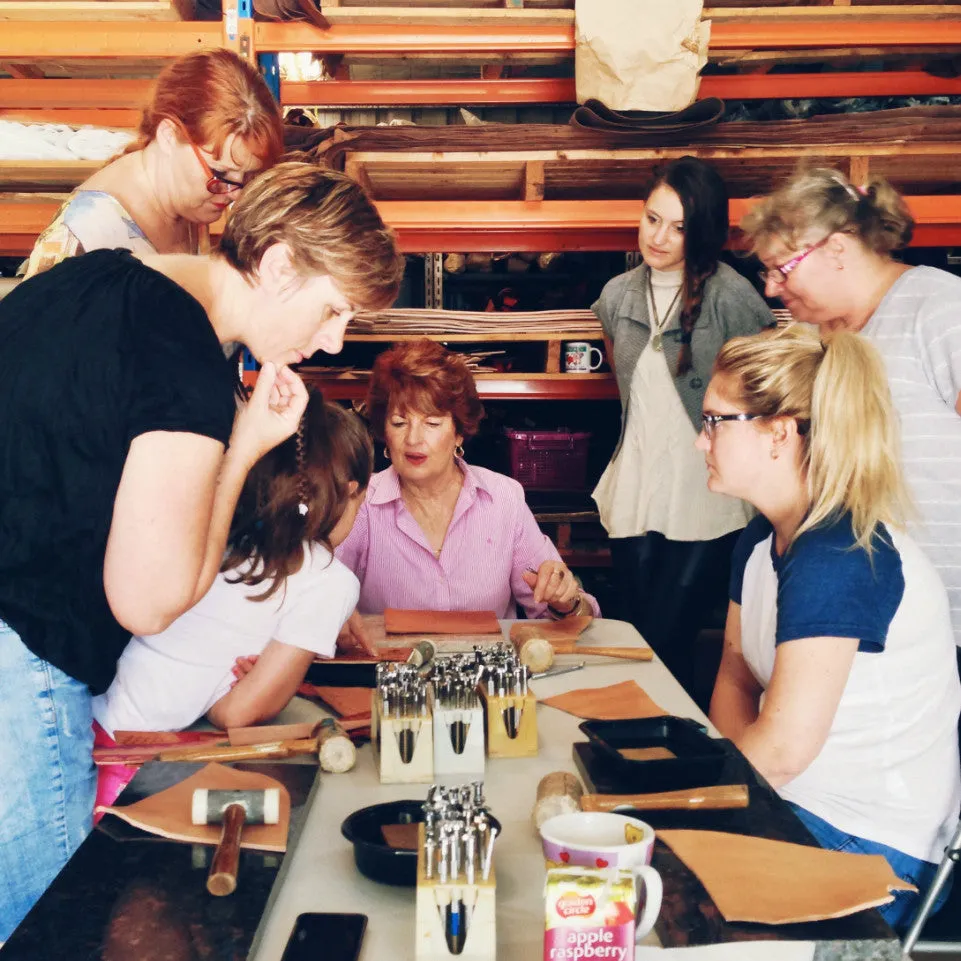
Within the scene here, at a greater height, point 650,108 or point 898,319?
point 650,108

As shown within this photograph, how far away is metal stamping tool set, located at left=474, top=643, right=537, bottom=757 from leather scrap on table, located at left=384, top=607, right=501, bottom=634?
2.45 ft

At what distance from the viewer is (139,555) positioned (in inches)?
53.7

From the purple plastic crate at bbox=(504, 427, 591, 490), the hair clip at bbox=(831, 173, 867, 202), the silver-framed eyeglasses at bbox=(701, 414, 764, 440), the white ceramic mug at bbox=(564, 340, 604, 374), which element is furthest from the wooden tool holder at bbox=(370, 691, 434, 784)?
the purple plastic crate at bbox=(504, 427, 591, 490)

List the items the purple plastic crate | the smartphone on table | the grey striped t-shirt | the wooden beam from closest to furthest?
the smartphone on table → the grey striped t-shirt → the wooden beam → the purple plastic crate

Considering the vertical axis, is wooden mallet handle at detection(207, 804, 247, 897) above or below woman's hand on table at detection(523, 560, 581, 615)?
above

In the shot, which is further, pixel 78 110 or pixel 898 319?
pixel 78 110

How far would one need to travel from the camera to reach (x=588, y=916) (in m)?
0.92

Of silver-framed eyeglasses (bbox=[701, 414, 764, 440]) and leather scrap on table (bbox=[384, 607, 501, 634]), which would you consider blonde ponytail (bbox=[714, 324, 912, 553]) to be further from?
leather scrap on table (bbox=[384, 607, 501, 634])

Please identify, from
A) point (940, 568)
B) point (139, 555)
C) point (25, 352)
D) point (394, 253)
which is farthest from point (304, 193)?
point (940, 568)

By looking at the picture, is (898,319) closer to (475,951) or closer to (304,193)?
(304,193)

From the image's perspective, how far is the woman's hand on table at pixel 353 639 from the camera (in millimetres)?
2215

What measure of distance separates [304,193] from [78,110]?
2.50 metres

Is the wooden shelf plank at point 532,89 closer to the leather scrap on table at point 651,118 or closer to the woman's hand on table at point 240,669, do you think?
the leather scrap on table at point 651,118

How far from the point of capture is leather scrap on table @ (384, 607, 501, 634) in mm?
2357
